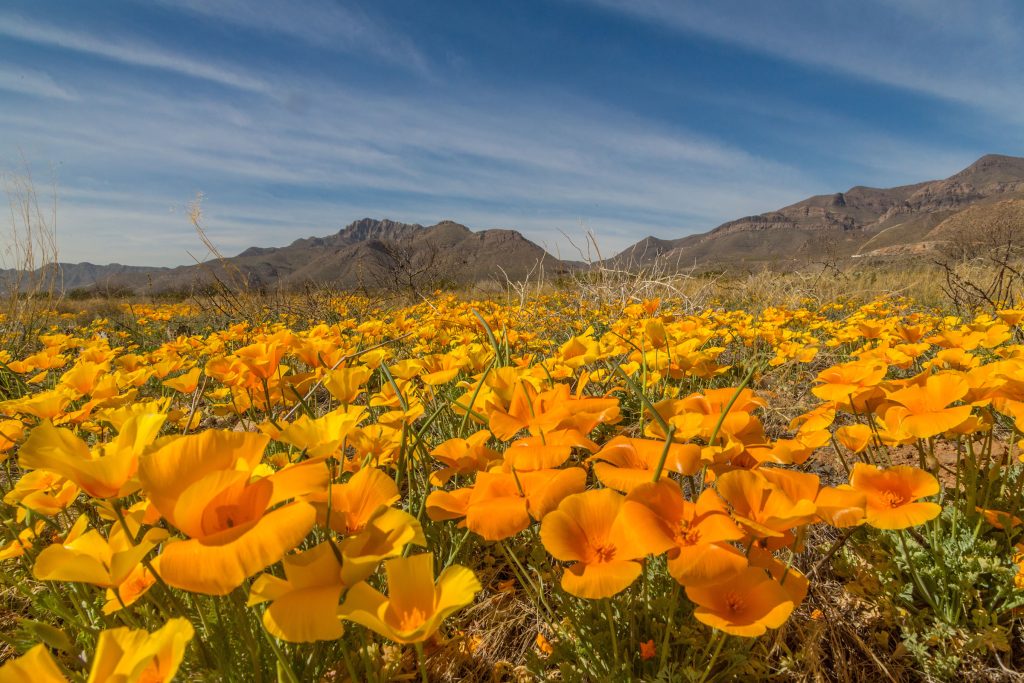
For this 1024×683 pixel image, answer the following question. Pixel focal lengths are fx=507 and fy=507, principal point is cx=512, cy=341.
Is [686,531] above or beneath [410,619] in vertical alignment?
above

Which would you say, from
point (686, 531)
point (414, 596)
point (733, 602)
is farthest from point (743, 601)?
point (414, 596)

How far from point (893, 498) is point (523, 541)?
1.12 meters

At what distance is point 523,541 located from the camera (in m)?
1.77

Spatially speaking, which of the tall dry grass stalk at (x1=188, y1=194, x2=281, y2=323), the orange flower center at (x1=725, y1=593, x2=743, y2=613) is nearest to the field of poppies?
the orange flower center at (x1=725, y1=593, x2=743, y2=613)

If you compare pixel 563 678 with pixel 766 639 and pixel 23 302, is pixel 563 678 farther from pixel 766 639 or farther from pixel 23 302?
pixel 23 302

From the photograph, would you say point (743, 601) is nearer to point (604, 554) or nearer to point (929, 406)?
point (604, 554)

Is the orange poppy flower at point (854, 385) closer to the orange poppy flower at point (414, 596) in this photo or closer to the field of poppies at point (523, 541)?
the field of poppies at point (523, 541)

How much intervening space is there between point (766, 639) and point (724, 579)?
846 millimetres

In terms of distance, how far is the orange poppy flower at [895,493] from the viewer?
880 mm

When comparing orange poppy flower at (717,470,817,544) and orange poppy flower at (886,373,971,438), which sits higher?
orange poppy flower at (886,373,971,438)

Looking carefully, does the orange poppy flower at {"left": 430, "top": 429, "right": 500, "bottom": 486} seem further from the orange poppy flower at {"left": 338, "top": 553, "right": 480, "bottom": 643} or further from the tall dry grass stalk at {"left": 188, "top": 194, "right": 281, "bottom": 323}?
the tall dry grass stalk at {"left": 188, "top": 194, "right": 281, "bottom": 323}

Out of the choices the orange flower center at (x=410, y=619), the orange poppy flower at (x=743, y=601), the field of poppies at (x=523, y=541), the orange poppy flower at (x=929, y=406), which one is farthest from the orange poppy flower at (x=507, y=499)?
the orange poppy flower at (x=929, y=406)

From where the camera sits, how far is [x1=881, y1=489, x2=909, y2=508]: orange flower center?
3.19 feet

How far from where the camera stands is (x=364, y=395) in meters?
3.84
